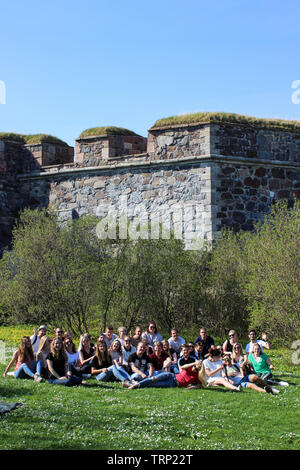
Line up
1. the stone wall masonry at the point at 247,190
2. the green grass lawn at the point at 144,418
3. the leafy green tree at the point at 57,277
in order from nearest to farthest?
the green grass lawn at the point at 144,418
the leafy green tree at the point at 57,277
the stone wall masonry at the point at 247,190

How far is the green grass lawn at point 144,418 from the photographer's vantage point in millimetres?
7324

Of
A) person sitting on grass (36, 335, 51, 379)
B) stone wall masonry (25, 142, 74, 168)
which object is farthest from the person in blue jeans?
stone wall masonry (25, 142, 74, 168)

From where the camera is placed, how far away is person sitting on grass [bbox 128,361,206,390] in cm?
1124

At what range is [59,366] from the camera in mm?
11328

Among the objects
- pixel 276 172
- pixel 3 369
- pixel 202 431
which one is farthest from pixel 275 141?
pixel 202 431

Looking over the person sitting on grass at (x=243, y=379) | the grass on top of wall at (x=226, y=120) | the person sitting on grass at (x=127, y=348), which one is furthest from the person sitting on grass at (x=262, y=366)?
the grass on top of wall at (x=226, y=120)

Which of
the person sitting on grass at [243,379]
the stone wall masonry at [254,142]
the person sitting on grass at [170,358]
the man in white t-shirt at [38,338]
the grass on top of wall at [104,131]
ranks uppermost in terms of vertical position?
the grass on top of wall at [104,131]

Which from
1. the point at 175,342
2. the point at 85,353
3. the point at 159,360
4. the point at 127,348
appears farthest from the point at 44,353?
the point at 175,342

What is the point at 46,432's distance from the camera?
764 cm

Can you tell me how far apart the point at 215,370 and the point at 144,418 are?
3.18 m

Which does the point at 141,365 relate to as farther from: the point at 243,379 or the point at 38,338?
the point at 38,338

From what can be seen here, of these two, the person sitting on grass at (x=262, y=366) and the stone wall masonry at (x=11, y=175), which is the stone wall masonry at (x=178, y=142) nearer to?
the stone wall masonry at (x=11, y=175)
